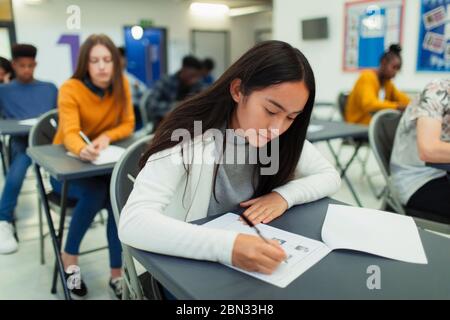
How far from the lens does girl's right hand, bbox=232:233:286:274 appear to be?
0.65 meters

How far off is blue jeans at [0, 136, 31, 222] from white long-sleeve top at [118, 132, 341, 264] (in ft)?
5.83

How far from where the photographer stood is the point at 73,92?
1907 millimetres

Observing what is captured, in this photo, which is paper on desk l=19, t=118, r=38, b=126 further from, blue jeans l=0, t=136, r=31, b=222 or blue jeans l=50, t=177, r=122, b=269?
blue jeans l=50, t=177, r=122, b=269

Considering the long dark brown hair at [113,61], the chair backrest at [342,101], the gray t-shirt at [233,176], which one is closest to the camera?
the gray t-shirt at [233,176]

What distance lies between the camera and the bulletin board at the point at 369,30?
446cm

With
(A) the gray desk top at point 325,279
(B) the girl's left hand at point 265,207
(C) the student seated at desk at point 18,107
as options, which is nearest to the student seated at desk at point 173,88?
(C) the student seated at desk at point 18,107

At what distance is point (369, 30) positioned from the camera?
186 inches

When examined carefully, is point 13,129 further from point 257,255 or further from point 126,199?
point 257,255

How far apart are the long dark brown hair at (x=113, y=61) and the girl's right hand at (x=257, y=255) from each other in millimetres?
1527

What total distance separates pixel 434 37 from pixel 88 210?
397 cm

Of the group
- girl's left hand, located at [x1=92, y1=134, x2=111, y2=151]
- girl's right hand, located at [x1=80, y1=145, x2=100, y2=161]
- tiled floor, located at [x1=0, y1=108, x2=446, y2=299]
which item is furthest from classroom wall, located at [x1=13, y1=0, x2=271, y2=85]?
girl's right hand, located at [x1=80, y1=145, x2=100, y2=161]

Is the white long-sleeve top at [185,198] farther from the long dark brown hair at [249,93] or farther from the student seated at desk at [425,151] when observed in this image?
the student seated at desk at [425,151]

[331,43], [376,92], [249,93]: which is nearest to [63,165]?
[249,93]
